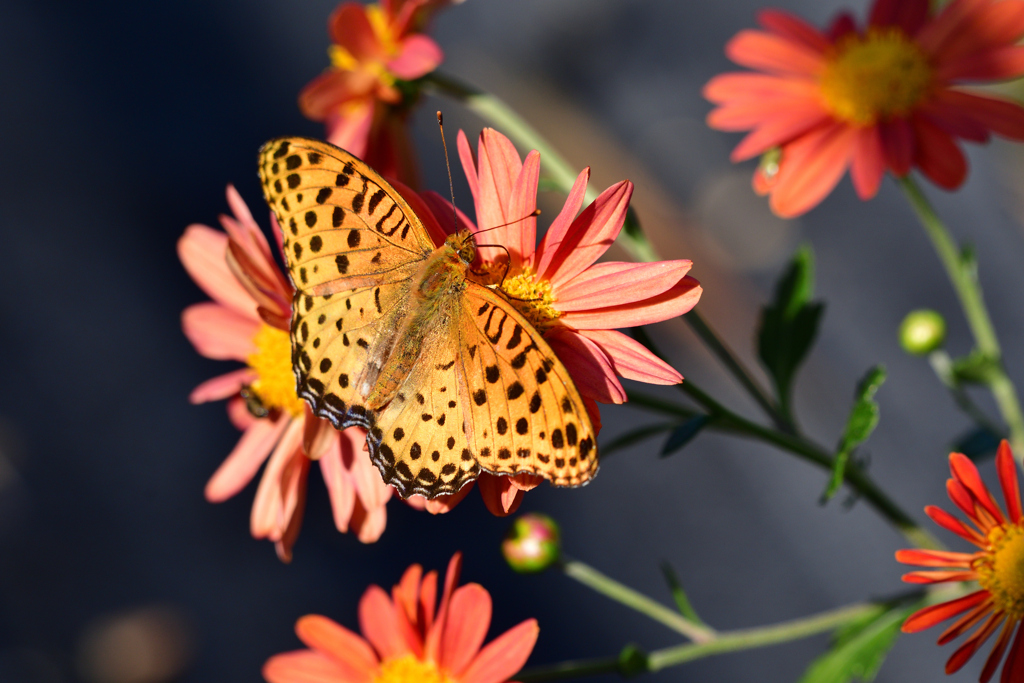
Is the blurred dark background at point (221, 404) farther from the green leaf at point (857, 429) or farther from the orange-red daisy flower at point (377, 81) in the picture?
the green leaf at point (857, 429)

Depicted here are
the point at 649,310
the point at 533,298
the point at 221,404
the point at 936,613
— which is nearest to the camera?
the point at 936,613

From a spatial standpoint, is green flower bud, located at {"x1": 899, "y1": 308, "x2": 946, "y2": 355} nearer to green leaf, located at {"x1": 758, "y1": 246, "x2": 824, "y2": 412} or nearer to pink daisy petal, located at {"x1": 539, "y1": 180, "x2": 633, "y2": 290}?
green leaf, located at {"x1": 758, "y1": 246, "x2": 824, "y2": 412}

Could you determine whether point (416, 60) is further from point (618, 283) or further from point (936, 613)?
point (936, 613)

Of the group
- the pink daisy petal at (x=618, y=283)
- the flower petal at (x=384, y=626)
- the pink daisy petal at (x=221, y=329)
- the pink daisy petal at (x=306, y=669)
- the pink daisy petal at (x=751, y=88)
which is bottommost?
the pink daisy petal at (x=306, y=669)

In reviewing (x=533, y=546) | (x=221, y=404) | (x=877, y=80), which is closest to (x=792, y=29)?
(x=877, y=80)

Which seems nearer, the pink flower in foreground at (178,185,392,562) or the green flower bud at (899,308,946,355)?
the pink flower in foreground at (178,185,392,562)

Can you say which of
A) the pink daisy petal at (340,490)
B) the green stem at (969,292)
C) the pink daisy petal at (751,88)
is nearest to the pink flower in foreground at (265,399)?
the pink daisy petal at (340,490)

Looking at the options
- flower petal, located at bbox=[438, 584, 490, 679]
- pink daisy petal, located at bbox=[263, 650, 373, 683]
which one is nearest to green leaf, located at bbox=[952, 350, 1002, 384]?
flower petal, located at bbox=[438, 584, 490, 679]
